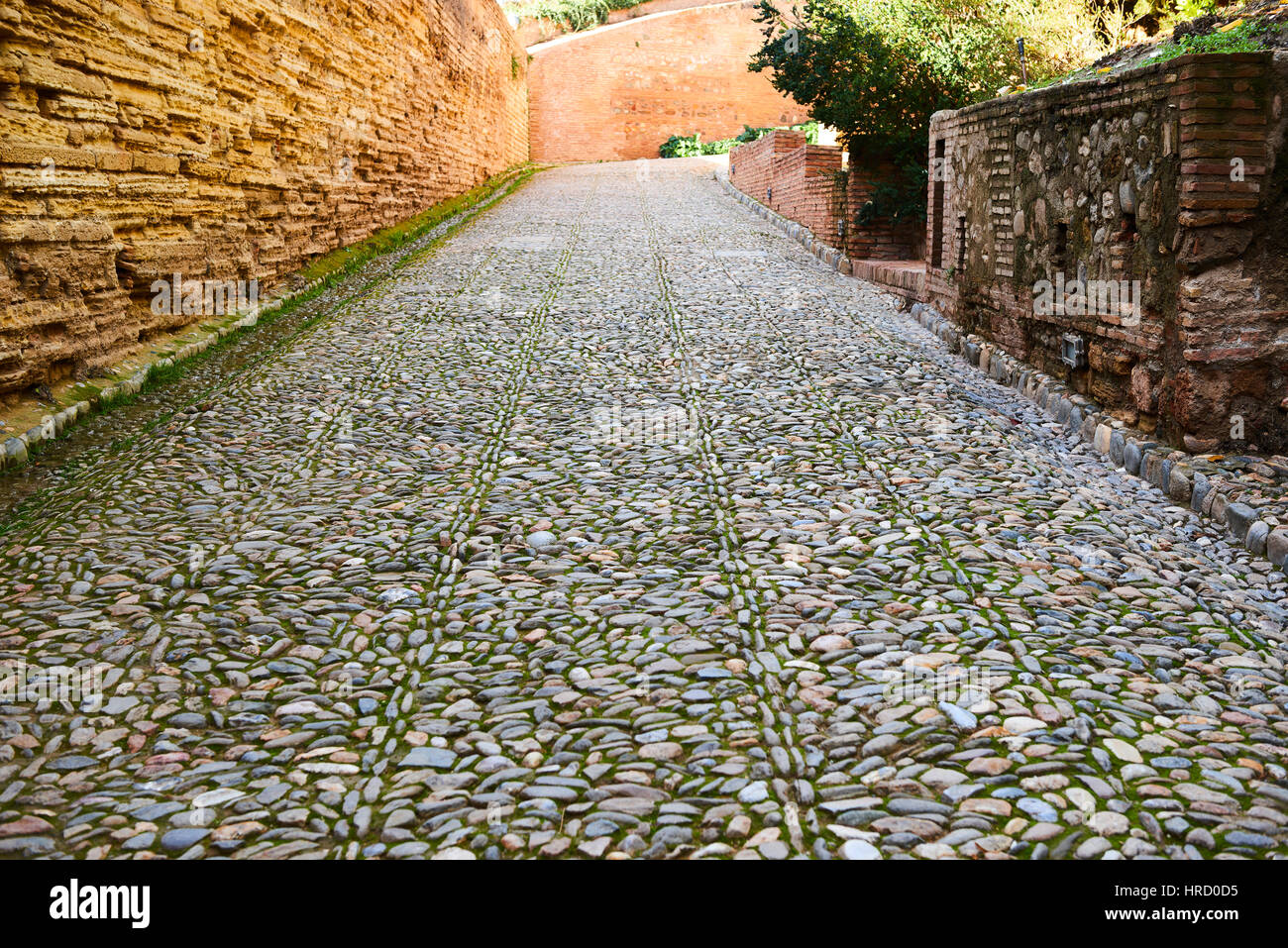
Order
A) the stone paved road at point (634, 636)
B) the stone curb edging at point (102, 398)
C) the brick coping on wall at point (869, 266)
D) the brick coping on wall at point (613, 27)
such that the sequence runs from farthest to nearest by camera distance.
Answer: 1. the brick coping on wall at point (613, 27)
2. the brick coping on wall at point (869, 266)
3. the stone curb edging at point (102, 398)
4. the stone paved road at point (634, 636)

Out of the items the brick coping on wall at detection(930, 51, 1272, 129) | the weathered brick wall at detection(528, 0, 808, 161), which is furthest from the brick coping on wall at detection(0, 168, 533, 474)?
the weathered brick wall at detection(528, 0, 808, 161)

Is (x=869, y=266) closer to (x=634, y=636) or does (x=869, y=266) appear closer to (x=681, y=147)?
(x=634, y=636)

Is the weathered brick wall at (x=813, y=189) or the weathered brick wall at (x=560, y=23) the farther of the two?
the weathered brick wall at (x=560, y=23)

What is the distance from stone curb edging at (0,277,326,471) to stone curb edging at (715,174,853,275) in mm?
6696

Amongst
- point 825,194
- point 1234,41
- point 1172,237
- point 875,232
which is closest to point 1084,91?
point 1234,41

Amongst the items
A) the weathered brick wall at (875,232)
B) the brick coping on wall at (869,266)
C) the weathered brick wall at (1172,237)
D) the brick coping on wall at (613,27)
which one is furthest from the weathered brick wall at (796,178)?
the brick coping on wall at (613,27)

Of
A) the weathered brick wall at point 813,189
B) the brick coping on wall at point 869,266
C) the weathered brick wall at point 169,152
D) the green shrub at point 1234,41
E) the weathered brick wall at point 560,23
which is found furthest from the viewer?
the weathered brick wall at point 560,23

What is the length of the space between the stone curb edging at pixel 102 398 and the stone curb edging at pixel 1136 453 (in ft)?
19.3

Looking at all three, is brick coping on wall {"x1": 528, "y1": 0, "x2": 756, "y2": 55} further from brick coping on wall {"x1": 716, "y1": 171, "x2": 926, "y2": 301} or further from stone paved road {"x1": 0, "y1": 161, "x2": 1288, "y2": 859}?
stone paved road {"x1": 0, "y1": 161, "x2": 1288, "y2": 859}

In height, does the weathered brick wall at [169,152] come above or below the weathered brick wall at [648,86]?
below

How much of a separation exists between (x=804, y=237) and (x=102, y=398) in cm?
1032

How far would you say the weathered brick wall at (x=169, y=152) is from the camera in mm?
5680

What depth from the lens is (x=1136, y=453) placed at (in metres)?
5.34

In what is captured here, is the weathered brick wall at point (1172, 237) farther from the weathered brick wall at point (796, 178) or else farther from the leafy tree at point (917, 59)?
the weathered brick wall at point (796, 178)
